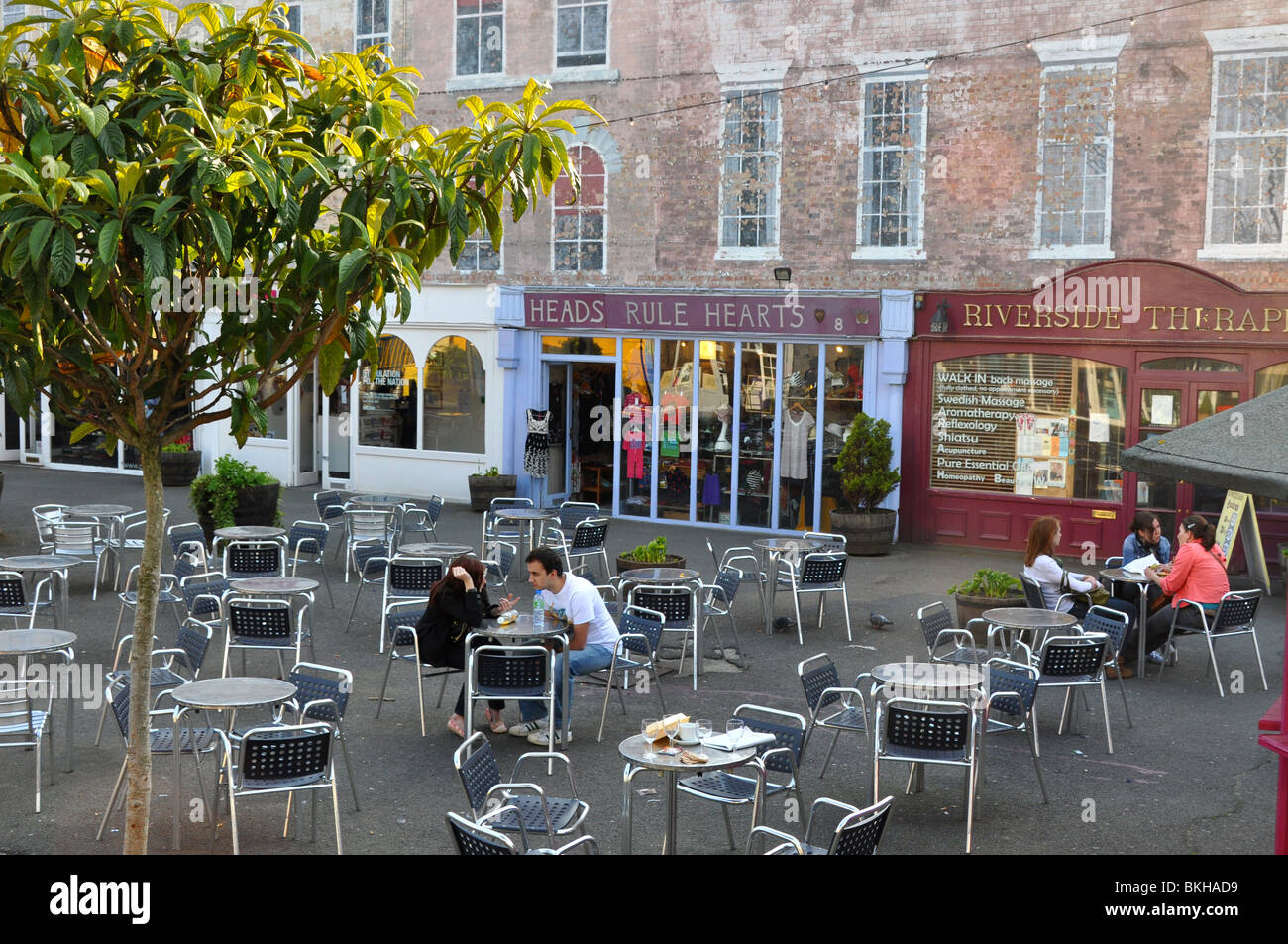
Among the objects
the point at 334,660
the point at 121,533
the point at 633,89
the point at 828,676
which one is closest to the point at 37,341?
the point at 828,676

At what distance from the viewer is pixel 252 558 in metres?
12.6

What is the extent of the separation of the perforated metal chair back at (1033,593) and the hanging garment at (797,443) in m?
7.66

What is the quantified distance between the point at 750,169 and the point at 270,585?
10781 mm

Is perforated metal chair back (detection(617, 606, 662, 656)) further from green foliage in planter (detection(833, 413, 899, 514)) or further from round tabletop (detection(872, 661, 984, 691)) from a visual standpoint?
green foliage in planter (detection(833, 413, 899, 514))

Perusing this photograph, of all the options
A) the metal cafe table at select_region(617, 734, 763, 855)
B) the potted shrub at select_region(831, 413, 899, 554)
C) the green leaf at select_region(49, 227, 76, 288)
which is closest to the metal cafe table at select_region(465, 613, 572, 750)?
the metal cafe table at select_region(617, 734, 763, 855)

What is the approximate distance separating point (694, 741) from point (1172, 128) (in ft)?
42.0

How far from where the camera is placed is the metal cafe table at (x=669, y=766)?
21.7 ft

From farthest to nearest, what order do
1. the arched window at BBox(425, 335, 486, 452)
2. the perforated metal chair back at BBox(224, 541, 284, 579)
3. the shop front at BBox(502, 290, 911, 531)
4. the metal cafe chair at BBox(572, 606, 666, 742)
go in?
the arched window at BBox(425, 335, 486, 452) < the shop front at BBox(502, 290, 911, 531) < the perforated metal chair back at BBox(224, 541, 284, 579) < the metal cafe chair at BBox(572, 606, 666, 742)

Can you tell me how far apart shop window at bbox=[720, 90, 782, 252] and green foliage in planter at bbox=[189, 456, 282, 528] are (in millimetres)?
7511

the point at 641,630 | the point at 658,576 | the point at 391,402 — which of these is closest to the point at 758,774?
the point at 641,630

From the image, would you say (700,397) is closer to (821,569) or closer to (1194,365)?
(1194,365)

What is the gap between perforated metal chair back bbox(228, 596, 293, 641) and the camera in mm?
9789

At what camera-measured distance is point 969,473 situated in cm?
1816
